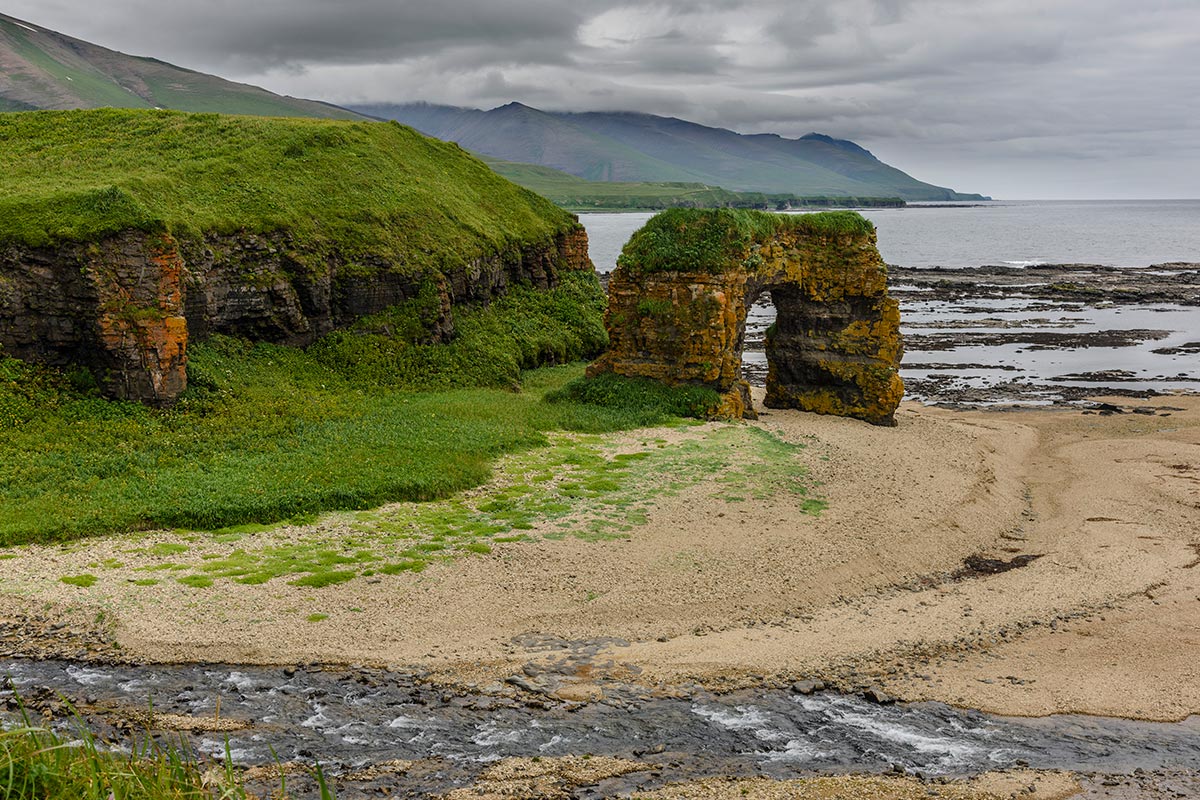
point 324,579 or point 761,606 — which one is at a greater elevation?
point 324,579

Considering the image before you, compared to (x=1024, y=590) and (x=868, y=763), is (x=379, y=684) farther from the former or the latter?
(x=1024, y=590)

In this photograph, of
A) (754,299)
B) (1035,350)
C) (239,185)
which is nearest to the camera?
(754,299)

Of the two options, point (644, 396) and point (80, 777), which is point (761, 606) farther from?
point (644, 396)

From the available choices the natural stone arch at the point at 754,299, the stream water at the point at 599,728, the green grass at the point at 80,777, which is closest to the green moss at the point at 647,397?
the natural stone arch at the point at 754,299

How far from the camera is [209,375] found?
102 ft

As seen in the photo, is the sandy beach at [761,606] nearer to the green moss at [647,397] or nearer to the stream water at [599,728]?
the stream water at [599,728]

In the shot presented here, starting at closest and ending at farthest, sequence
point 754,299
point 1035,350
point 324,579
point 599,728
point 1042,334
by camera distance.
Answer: point 599,728, point 324,579, point 754,299, point 1035,350, point 1042,334

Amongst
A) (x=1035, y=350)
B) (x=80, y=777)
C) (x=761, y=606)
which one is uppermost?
(x=1035, y=350)

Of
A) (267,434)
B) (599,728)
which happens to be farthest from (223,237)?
(599,728)

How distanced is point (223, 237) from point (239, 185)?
4.51 metres

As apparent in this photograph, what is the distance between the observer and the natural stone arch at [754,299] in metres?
35.2

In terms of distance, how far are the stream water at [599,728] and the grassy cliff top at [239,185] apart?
1853 cm

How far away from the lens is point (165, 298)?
96.5ft

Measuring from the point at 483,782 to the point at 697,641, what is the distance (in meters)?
6.35
